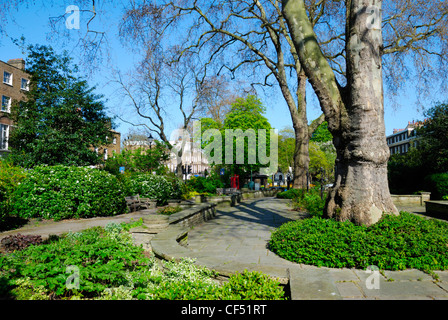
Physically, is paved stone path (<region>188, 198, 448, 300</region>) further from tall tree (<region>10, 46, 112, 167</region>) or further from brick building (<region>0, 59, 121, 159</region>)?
brick building (<region>0, 59, 121, 159</region>)

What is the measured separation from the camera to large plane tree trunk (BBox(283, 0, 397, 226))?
542 cm

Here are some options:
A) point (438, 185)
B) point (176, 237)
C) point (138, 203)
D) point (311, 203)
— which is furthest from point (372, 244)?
point (438, 185)

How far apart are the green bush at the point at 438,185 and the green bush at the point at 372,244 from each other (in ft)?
40.3

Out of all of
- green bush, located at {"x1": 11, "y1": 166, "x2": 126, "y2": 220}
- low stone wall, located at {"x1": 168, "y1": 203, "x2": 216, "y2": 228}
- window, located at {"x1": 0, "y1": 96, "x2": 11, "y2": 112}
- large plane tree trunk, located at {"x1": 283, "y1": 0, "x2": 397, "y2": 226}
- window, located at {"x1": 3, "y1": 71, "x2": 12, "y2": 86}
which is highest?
window, located at {"x1": 3, "y1": 71, "x2": 12, "y2": 86}

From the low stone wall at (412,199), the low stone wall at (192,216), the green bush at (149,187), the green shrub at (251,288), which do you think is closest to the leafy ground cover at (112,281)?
the green shrub at (251,288)

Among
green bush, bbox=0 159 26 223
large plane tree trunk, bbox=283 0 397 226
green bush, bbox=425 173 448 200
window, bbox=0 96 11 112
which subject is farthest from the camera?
window, bbox=0 96 11 112

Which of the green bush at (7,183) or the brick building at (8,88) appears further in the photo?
the brick building at (8,88)

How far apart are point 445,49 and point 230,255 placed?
13.8 m

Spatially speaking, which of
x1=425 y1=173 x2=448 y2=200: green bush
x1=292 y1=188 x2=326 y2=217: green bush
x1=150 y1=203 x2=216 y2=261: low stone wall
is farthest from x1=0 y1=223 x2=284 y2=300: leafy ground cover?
x1=425 y1=173 x2=448 y2=200: green bush

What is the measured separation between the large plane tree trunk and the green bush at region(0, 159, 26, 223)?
26.2ft

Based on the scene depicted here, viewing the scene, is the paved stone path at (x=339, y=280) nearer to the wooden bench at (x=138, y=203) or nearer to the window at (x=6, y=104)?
the wooden bench at (x=138, y=203)

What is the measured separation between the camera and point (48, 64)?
2164cm

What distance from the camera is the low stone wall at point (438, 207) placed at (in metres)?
10.7
